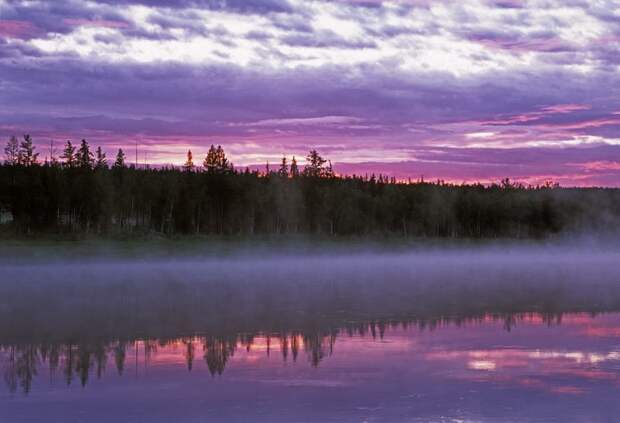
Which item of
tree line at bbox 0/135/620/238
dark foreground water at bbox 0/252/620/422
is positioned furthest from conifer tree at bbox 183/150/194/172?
dark foreground water at bbox 0/252/620/422

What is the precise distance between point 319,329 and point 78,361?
8648mm

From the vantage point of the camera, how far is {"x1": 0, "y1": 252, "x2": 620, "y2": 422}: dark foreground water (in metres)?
18.3

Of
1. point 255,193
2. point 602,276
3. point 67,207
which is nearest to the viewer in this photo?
point 602,276

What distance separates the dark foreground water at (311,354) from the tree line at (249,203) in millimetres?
71549

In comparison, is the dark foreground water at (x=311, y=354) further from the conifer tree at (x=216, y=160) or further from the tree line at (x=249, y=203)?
the conifer tree at (x=216, y=160)

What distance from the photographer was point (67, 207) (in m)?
116

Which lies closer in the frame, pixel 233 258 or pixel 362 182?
pixel 233 258

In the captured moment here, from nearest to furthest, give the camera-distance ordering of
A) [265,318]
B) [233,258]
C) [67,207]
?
[265,318] → [233,258] → [67,207]

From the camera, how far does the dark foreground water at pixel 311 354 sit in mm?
18312

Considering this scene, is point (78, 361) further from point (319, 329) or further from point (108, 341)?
point (319, 329)

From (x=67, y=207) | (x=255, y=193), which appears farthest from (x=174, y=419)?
(x=255, y=193)

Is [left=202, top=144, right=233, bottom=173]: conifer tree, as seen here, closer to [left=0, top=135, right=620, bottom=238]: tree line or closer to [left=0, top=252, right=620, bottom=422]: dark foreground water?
[left=0, top=135, right=620, bottom=238]: tree line

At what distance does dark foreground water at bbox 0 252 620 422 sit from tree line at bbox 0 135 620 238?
7155cm

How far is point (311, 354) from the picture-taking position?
82.3ft
